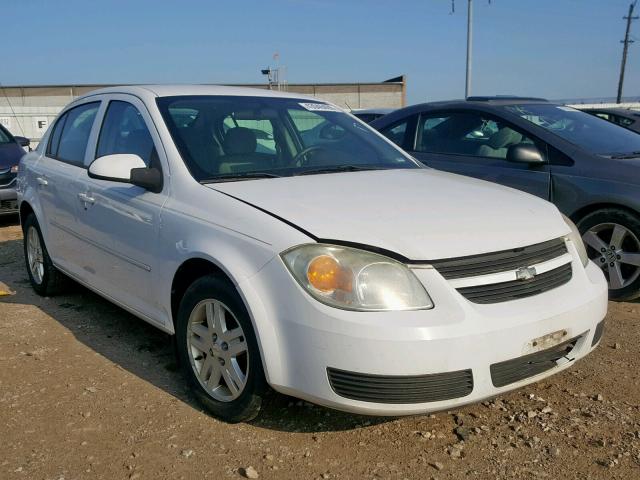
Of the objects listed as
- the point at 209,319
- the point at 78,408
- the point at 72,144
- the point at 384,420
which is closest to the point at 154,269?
the point at 209,319

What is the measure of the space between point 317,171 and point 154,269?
103 cm

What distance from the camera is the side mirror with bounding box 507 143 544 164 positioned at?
16.5 feet

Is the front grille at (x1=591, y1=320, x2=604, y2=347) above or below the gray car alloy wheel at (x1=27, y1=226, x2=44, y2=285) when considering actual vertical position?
above

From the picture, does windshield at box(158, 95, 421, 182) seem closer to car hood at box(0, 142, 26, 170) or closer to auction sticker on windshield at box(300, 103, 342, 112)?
auction sticker on windshield at box(300, 103, 342, 112)

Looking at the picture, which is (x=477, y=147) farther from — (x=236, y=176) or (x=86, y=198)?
(x=86, y=198)

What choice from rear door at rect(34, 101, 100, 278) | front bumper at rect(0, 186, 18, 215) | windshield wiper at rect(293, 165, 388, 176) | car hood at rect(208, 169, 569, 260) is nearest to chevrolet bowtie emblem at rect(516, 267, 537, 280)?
car hood at rect(208, 169, 569, 260)

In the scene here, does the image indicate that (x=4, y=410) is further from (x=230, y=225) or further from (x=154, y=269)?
(x=230, y=225)

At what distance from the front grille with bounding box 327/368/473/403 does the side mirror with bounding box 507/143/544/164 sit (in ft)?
9.64

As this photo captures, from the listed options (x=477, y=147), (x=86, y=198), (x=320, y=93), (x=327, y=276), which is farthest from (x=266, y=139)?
(x=320, y=93)

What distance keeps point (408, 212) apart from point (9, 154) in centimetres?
810

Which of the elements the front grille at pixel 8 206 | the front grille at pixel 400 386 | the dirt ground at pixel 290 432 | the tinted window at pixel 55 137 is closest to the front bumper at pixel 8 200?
the front grille at pixel 8 206

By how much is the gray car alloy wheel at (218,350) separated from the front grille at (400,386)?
0.49 meters

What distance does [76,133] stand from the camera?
15.4ft

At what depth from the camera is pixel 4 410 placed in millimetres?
3238
